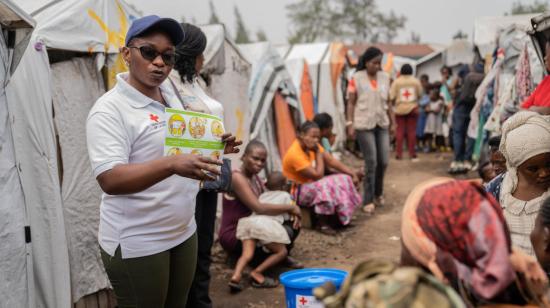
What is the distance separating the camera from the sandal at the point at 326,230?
6.04m

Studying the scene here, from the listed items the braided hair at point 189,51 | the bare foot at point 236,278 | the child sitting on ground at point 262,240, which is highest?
the braided hair at point 189,51

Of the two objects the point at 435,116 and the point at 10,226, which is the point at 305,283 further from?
the point at 435,116

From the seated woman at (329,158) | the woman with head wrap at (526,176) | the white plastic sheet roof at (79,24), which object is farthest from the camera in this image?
the seated woman at (329,158)

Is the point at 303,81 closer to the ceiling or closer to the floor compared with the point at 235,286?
closer to the ceiling

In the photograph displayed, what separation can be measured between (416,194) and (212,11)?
154 ft

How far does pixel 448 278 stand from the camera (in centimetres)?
137

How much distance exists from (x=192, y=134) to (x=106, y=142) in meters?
0.35

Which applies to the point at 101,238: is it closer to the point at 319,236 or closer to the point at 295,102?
the point at 319,236

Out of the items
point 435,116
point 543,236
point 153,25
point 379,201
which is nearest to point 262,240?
point 153,25

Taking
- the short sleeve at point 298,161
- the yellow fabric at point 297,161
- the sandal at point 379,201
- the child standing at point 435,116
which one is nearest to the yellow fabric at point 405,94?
the child standing at point 435,116

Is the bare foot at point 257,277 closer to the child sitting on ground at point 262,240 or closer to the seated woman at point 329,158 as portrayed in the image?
the child sitting on ground at point 262,240

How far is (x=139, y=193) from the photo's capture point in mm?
2080

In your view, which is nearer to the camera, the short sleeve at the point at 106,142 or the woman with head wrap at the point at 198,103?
the short sleeve at the point at 106,142

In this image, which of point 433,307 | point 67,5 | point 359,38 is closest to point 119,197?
point 433,307
